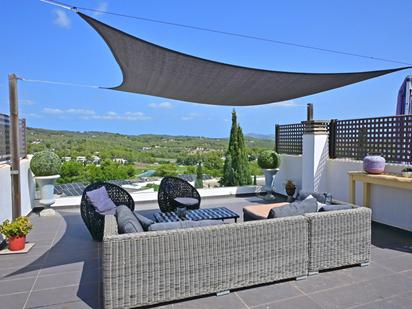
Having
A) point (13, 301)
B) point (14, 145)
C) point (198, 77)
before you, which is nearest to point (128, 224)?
point (13, 301)

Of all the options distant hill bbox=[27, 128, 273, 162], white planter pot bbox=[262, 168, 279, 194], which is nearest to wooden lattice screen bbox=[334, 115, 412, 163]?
white planter pot bbox=[262, 168, 279, 194]

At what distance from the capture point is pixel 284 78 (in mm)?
4996

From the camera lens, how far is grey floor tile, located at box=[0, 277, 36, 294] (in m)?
3.03

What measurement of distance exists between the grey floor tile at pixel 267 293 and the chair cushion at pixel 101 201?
96.5 inches

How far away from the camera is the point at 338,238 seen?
332cm

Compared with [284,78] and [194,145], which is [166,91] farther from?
[194,145]

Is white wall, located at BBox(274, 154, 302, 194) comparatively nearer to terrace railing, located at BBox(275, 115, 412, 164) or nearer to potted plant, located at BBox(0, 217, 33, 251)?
terrace railing, located at BBox(275, 115, 412, 164)

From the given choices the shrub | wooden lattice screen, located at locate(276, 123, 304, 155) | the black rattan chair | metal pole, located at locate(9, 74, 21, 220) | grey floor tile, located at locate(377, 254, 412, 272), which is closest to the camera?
grey floor tile, located at locate(377, 254, 412, 272)

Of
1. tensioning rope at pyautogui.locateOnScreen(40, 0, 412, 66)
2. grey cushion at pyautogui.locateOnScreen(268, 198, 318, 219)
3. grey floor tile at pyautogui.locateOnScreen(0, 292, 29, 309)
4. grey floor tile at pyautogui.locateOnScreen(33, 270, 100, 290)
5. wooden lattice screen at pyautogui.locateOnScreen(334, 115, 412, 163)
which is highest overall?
tensioning rope at pyautogui.locateOnScreen(40, 0, 412, 66)

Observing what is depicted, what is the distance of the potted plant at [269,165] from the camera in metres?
8.27

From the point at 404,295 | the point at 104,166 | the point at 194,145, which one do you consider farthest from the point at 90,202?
the point at 194,145

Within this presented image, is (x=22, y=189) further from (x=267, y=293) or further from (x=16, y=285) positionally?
(x=267, y=293)

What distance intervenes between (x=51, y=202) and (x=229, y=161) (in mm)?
5716

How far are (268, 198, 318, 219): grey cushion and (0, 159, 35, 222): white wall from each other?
13.5 feet
